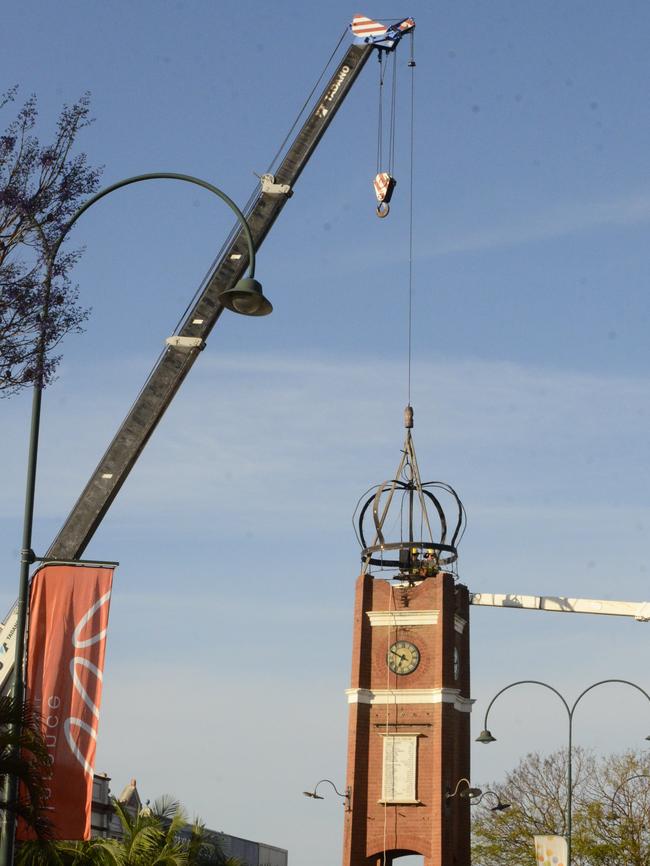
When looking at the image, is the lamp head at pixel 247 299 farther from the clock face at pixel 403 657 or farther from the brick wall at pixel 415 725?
the clock face at pixel 403 657

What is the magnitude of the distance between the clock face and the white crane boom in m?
12.7

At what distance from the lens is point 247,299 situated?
20172mm

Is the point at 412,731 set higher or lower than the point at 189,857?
higher


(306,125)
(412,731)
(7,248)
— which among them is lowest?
(412,731)

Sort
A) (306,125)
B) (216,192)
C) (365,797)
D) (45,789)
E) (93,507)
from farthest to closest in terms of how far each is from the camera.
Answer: (365,797) → (306,125) → (93,507) → (216,192) → (45,789)

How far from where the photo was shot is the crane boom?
33.3 m

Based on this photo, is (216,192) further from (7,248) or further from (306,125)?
(306,125)

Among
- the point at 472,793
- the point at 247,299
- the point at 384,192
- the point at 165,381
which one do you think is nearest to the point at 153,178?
the point at 247,299

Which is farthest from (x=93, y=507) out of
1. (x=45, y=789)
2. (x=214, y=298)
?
(x=45, y=789)

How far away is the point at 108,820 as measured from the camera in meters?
69.9

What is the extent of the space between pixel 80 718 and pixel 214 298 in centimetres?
1943

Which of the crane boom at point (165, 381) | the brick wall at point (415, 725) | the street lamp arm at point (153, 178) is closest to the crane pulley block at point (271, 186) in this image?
the crane boom at point (165, 381)

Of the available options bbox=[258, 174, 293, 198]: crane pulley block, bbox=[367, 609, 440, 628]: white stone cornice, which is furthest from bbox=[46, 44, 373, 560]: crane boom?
bbox=[367, 609, 440, 628]: white stone cornice

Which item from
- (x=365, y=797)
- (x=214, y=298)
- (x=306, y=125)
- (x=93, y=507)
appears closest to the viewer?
(x=93, y=507)
